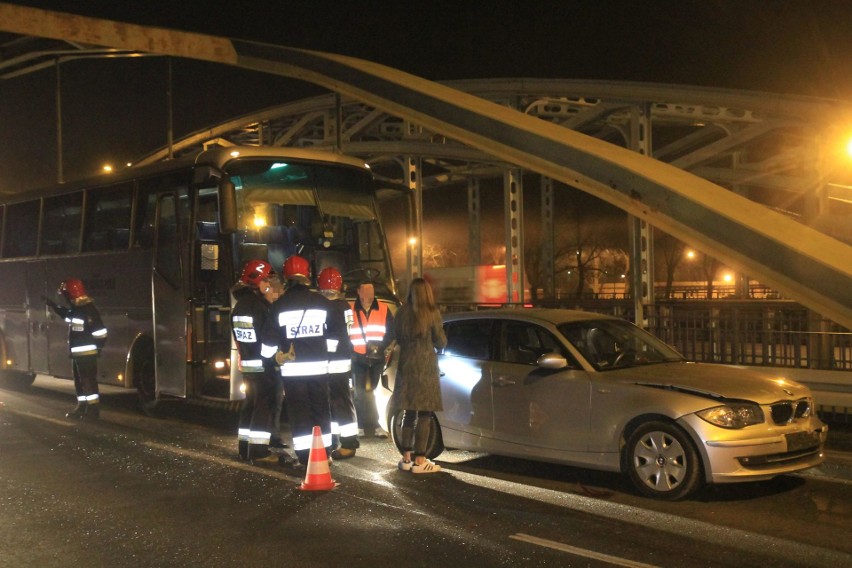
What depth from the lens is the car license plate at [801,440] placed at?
6.98 meters

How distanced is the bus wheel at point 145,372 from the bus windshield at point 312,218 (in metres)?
2.37

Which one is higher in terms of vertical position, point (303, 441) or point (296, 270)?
point (296, 270)

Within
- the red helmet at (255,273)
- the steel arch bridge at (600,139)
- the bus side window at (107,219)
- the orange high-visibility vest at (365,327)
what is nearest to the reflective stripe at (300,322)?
the red helmet at (255,273)

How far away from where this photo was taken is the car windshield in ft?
26.0

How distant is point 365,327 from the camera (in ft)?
32.8

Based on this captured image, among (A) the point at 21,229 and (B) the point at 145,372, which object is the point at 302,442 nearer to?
(B) the point at 145,372

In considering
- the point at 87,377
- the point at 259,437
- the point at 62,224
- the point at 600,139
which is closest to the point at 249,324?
the point at 259,437

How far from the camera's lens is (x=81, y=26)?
12195mm

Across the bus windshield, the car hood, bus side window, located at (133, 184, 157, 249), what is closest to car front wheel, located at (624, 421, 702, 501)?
the car hood

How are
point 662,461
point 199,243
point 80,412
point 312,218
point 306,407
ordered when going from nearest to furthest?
point 662,461
point 306,407
point 199,243
point 312,218
point 80,412

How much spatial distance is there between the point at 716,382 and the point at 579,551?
2.19 metres

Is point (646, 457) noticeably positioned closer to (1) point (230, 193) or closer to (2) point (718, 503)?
(2) point (718, 503)

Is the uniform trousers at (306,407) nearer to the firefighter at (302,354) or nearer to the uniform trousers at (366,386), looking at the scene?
the firefighter at (302,354)

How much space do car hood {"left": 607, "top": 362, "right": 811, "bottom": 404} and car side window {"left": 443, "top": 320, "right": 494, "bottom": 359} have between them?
55.5 inches
